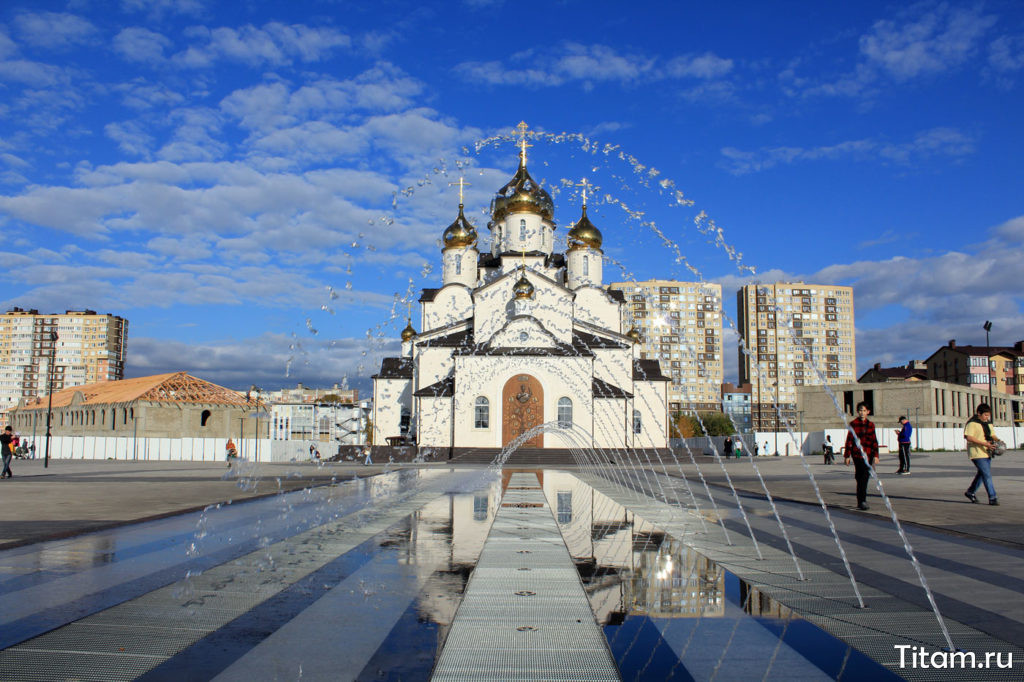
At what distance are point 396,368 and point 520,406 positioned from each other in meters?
12.4

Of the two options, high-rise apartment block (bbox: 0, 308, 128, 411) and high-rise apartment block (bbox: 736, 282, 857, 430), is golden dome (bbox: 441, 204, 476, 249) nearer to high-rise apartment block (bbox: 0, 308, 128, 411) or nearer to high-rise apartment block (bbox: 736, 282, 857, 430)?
high-rise apartment block (bbox: 736, 282, 857, 430)

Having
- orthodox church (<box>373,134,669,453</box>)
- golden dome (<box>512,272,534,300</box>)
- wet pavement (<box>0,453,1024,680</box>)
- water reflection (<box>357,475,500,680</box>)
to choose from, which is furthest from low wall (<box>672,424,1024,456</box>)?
wet pavement (<box>0,453,1024,680</box>)

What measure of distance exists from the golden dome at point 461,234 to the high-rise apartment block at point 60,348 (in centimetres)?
12924

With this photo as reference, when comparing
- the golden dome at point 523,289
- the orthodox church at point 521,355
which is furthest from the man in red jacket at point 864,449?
the golden dome at point 523,289

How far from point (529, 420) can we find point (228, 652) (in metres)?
34.3

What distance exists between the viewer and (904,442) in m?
19.9

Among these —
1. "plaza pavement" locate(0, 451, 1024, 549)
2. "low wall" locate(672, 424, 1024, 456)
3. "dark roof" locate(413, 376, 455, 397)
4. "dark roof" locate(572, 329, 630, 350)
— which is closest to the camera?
"plaza pavement" locate(0, 451, 1024, 549)

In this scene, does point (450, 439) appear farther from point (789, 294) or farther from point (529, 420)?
point (789, 294)

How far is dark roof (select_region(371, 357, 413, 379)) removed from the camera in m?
46.2

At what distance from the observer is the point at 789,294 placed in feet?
397

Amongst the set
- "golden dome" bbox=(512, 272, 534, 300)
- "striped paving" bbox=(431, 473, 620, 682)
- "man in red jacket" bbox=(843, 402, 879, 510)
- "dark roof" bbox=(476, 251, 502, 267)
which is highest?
"dark roof" bbox=(476, 251, 502, 267)

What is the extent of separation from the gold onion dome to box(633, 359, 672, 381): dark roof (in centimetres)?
1163

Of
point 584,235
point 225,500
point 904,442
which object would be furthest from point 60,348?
point 904,442

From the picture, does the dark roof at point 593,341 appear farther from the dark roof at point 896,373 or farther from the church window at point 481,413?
the dark roof at point 896,373
